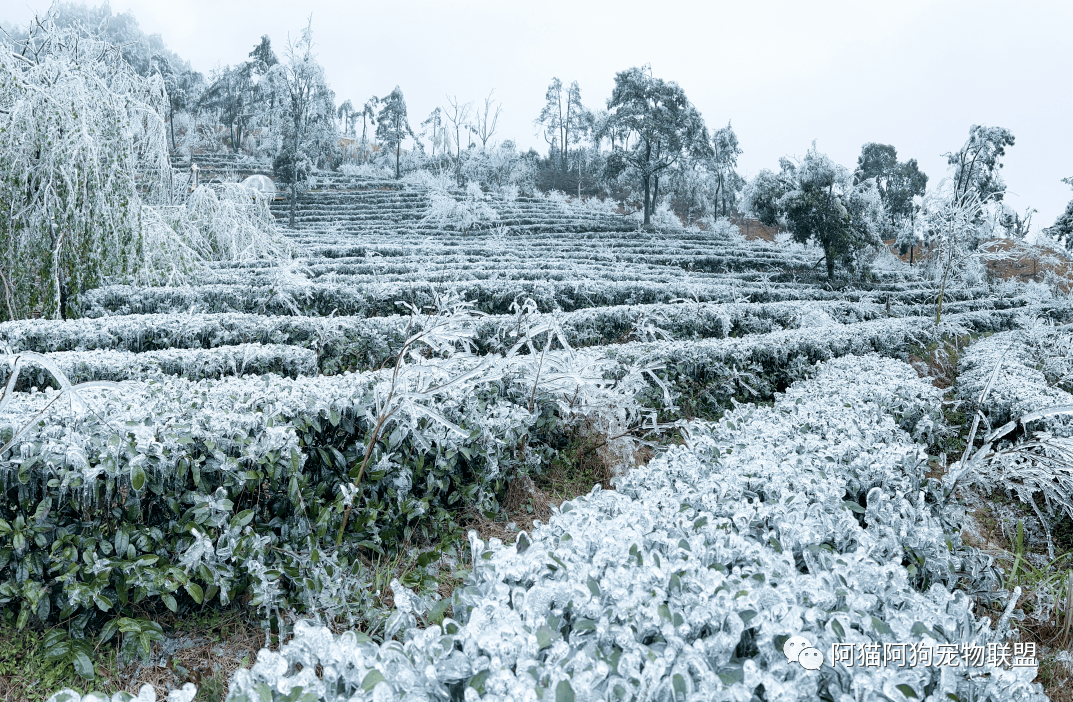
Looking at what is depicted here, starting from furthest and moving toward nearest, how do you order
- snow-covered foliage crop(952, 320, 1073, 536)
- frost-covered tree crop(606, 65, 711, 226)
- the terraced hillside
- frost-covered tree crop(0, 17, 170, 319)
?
frost-covered tree crop(606, 65, 711, 226) < frost-covered tree crop(0, 17, 170, 319) < snow-covered foliage crop(952, 320, 1073, 536) < the terraced hillside

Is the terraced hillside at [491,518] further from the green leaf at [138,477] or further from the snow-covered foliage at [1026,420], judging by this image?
the snow-covered foliage at [1026,420]

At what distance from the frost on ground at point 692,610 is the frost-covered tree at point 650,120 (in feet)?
97.4

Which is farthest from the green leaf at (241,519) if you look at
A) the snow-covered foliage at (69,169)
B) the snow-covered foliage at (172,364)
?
the snow-covered foliage at (69,169)

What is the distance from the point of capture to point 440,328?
2549 mm

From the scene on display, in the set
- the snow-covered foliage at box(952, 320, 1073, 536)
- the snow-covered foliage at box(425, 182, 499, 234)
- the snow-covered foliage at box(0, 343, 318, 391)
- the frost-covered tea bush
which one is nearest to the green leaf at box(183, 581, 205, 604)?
the snow-covered foliage at box(0, 343, 318, 391)

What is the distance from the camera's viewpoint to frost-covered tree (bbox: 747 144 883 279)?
20422mm

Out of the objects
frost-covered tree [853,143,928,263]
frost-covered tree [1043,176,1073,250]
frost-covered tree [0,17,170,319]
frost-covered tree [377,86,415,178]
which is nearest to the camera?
frost-covered tree [0,17,170,319]

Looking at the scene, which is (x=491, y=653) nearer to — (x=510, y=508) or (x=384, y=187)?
(x=510, y=508)

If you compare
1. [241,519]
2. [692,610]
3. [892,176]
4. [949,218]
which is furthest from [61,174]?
[892,176]

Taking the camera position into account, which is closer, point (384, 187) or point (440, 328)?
point (440, 328)

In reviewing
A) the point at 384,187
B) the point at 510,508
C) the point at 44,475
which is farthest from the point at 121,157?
the point at 384,187

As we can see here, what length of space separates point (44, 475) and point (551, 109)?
50.0m

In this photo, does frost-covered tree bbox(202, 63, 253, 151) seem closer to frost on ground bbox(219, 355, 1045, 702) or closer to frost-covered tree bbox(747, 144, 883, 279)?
frost-covered tree bbox(747, 144, 883, 279)

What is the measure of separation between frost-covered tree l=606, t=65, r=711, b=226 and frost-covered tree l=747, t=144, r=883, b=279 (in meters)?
8.58
